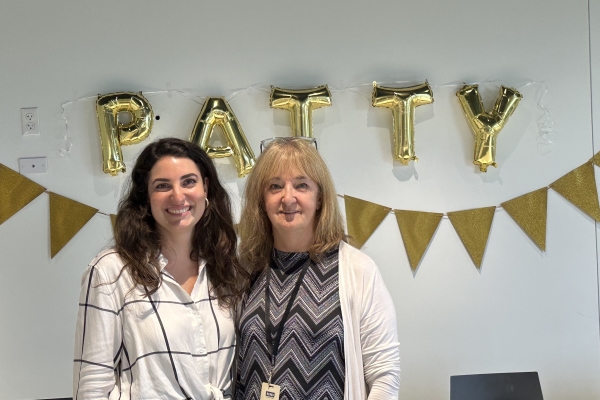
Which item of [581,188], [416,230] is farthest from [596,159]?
[416,230]

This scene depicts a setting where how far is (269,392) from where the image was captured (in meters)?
1.69

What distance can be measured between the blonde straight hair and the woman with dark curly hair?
76 mm

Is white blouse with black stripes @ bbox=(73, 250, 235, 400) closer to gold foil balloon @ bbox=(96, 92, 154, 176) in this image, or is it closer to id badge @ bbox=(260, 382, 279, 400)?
id badge @ bbox=(260, 382, 279, 400)

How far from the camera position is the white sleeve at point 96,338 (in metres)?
1.52

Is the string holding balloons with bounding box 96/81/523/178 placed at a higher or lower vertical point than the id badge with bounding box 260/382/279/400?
higher

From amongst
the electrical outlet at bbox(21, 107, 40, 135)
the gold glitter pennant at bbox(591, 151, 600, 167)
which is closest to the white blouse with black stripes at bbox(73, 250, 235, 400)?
the electrical outlet at bbox(21, 107, 40, 135)

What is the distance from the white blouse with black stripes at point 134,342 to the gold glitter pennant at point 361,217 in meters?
1.17

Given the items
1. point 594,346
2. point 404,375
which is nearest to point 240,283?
point 404,375

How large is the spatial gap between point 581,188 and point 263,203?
1.62 m

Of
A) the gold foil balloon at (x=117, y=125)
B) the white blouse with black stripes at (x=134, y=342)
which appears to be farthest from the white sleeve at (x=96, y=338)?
the gold foil balloon at (x=117, y=125)

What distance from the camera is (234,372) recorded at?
1795 millimetres

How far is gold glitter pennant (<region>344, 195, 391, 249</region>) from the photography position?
268 centimetres

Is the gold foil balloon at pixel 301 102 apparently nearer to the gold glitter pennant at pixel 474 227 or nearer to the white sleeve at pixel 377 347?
the gold glitter pennant at pixel 474 227

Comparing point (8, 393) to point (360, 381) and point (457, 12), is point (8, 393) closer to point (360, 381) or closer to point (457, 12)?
point (360, 381)
